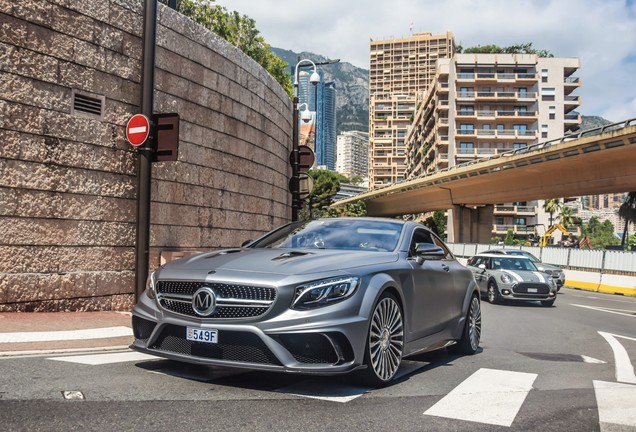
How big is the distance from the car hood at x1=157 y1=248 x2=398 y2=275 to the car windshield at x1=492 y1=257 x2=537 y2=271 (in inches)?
487

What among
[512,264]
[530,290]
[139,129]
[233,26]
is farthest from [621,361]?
[233,26]

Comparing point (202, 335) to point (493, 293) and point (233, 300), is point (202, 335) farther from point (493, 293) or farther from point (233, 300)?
point (493, 293)

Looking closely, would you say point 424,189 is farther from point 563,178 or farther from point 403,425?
point 403,425

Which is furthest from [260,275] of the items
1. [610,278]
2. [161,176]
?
[610,278]

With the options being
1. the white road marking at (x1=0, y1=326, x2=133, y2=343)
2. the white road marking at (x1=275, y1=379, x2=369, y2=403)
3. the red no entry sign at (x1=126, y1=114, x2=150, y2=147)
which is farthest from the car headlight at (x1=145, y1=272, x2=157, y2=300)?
the red no entry sign at (x1=126, y1=114, x2=150, y2=147)

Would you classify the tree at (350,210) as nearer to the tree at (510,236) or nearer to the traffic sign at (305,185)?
the tree at (510,236)

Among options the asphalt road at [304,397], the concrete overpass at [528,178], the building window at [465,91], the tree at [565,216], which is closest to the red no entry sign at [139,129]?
the asphalt road at [304,397]

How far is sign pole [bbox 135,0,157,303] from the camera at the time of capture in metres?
8.52

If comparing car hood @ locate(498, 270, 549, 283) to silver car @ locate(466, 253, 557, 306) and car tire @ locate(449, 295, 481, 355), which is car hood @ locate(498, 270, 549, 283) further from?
car tire @ locate(449, 295, 481, 355)

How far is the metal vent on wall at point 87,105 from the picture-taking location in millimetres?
9602

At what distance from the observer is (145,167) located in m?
8.62

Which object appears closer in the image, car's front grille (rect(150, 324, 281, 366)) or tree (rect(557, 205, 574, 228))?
car's front grille (rect(150, 324, 281, 366))

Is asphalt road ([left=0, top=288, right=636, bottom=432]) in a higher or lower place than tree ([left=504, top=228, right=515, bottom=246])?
lower

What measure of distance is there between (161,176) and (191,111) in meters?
1.63
